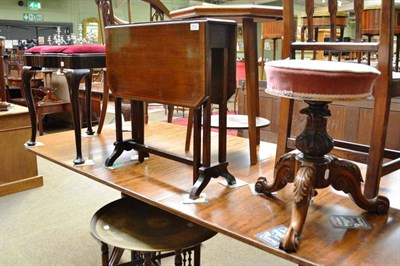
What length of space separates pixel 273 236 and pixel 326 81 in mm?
522

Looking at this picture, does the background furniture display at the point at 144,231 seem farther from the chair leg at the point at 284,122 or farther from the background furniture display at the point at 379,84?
the background furniture display at the point at 379,84

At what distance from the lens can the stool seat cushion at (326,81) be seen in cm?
117

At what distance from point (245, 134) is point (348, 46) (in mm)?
2915

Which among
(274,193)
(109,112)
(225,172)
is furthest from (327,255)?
(109,112)

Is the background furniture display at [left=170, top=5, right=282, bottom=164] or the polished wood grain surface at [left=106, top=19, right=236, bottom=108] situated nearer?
the polished wood grain surface at [left=106, top=19, right=236, bottom=108]

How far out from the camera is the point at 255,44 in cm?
208

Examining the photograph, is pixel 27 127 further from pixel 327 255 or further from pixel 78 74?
pixel 327 255

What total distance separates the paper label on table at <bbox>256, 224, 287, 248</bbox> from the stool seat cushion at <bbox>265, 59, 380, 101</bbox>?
1.48 ft

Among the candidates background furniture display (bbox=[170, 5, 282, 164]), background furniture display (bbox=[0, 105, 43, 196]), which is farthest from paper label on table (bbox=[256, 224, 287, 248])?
background furniture display (bbox=[0, 105, 43, 196])

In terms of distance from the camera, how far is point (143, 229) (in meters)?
1.88

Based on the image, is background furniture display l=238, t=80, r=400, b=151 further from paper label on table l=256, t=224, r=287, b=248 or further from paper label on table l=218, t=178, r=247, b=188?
paper label on table l=256, t=224, r=287, b=248

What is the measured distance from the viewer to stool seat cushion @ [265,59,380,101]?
1.17 m

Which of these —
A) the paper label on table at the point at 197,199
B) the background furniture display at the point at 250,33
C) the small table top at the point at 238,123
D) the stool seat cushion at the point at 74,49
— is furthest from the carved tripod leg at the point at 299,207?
the stool seat cushion at the point at 74,49

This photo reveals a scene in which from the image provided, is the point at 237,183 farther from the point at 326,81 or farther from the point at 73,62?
the point at 73,62
